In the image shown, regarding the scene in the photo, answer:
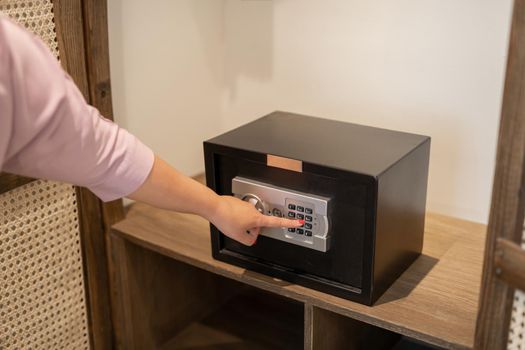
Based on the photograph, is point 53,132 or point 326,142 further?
point 326,142

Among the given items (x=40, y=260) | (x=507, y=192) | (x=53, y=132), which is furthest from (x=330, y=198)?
(x=40, y=260)

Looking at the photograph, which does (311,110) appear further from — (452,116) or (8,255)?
(8,255)

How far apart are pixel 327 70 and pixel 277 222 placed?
0.47m

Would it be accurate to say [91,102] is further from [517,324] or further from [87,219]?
[517,324]

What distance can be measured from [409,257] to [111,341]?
2.19ft

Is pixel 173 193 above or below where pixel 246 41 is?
below

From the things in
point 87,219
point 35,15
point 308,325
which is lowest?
point 308,325

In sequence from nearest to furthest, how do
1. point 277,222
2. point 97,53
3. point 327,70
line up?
point 277,222
point 97,53
point 327,70

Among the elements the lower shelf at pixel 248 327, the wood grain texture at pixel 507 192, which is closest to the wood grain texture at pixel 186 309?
the lower shelf at pixel 248 327

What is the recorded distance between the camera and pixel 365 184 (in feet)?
3.39

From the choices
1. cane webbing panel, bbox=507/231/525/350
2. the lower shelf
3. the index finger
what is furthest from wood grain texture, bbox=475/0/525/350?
the lower shelf

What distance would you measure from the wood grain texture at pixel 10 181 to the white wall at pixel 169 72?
275mm

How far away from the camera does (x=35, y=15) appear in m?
1.14

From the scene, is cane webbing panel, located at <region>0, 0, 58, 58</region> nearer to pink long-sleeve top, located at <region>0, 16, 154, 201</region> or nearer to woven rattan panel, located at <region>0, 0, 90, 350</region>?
woven rattan panel, located at <region>0, 0, 90, 350</region>
